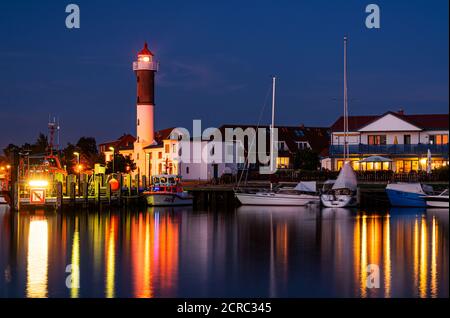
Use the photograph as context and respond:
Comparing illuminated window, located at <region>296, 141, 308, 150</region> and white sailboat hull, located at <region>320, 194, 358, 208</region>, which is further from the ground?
illuminated window, located at <region>296, 141, 308, 150</region>

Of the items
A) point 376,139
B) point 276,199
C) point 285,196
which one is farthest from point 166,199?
point 376,139

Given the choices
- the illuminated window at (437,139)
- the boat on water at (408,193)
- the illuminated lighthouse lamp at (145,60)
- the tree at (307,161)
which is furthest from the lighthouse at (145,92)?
the boat on water at (408,193)

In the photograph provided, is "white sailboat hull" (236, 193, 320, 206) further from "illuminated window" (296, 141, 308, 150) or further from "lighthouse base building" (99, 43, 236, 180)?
Answer: "illuminated window" (296, 141, 308, 150)

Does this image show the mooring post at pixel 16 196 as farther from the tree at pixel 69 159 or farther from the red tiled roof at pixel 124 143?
the red tiled roof at pixel 124 143

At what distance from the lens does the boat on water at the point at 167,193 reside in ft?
230

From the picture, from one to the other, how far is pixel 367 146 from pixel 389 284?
50.2 metres

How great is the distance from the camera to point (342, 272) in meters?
34.3

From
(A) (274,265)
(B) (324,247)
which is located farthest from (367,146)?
(A) (274,265)

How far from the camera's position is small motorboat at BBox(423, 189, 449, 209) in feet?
205

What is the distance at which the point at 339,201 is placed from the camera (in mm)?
66375

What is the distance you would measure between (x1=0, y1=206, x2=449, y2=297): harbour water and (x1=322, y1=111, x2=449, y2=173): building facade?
55.7ft

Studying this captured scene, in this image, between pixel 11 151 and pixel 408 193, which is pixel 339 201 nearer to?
pixel 408 193

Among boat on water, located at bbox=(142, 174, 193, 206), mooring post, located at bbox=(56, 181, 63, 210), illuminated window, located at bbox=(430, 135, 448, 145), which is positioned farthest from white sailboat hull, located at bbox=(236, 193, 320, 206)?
illuminated window, located at bbox=(430, 135, 448, 145)
